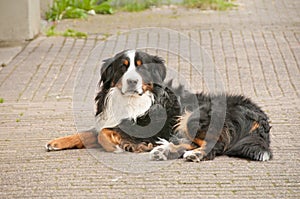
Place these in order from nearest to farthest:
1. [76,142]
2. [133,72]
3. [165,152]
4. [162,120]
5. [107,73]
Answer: [133,72] → [165,152] → [107,73] → [162,120] → [76,142]

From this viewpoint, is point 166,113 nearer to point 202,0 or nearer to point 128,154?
point 128,154

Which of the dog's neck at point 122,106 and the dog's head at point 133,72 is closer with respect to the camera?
the dog's head at point 133,72

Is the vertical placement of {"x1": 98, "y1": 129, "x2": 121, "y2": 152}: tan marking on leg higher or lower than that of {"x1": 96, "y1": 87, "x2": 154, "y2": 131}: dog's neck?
lower

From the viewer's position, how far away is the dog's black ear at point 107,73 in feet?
19.6

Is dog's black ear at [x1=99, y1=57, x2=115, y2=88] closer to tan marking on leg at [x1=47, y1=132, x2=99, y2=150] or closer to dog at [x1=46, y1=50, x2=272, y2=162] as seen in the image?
dog at [x1=46, y1=50, x2=272, y2=162]

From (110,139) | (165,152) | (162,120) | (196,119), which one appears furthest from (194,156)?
(110,139)

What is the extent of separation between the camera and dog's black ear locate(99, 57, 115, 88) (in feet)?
19.6

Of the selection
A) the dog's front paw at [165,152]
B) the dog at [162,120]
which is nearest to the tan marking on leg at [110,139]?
Result: the dog at [162,120]

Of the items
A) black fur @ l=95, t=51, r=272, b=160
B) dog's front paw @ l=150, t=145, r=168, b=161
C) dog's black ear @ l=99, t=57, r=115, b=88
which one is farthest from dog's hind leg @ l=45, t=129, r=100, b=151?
dog's front paw @ l=150, t=145, r=168, b=161

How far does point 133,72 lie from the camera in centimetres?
577

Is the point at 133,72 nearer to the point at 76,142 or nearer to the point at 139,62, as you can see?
the point at 139,62

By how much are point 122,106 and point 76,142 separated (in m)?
0.59

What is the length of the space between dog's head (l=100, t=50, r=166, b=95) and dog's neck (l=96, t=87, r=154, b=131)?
0.23 feet

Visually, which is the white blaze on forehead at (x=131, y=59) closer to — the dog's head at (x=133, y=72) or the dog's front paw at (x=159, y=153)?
the dog's head at (x=133, y=72)
